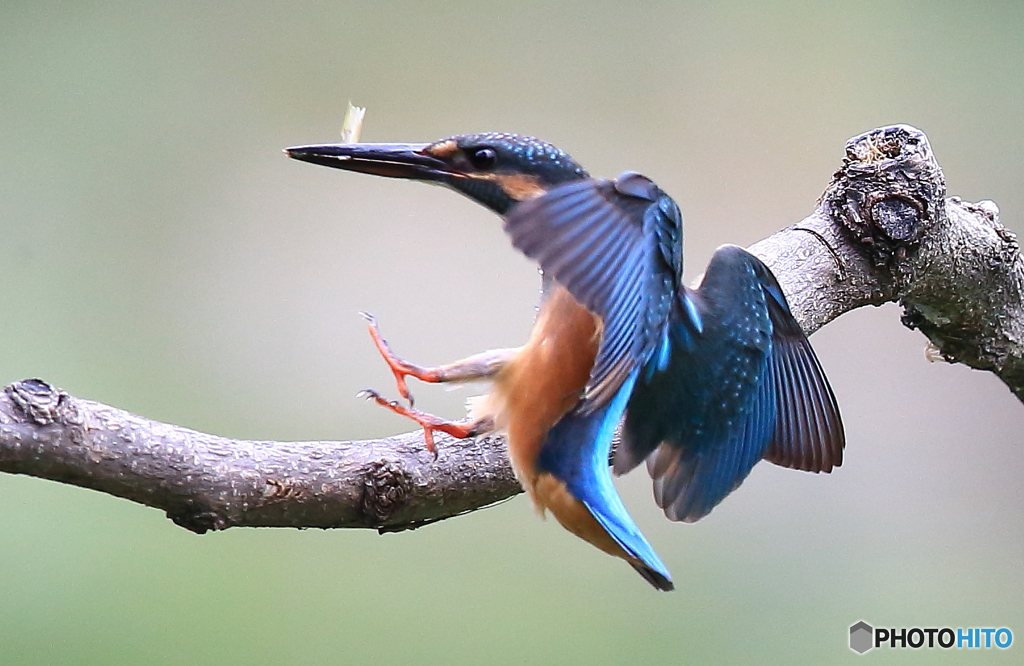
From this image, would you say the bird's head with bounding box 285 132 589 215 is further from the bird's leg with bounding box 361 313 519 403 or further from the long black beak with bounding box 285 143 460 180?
the bird's leg with bounding box 361 313 519 403

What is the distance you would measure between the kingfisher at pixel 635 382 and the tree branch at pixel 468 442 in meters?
0.05

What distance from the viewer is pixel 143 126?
248 centimetres

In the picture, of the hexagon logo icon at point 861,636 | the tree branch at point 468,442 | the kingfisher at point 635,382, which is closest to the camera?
the tree branch at point 468,442

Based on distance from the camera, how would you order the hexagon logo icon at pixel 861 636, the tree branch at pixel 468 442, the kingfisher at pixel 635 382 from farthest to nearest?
1. the hexagon logo icon at pixel 861 636
2. the kingfisher at pixel 635 382
3. the tree branch at pixel 468 442

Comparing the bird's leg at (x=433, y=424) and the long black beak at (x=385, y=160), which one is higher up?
the long black beak at (x=385, y=160)

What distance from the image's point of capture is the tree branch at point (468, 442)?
667 mm

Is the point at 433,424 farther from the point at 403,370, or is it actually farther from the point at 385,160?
the point at 385,160

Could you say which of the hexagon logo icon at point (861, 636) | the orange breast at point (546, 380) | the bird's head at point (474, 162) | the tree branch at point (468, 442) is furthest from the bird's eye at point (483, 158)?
the hexagon logo icon at point (861, 636)

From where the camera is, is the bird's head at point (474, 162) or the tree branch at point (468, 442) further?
the bird's head at point (474, 162)

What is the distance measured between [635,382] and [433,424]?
16 centimetres

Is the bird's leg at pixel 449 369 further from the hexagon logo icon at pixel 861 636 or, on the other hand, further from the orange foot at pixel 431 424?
the hexagon logo icon at pixel 861 636

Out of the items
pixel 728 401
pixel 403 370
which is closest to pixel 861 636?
pixel 728 401

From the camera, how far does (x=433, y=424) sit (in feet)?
2.69

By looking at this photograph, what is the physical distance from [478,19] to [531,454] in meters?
1.92
